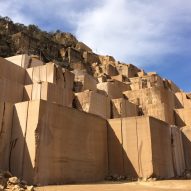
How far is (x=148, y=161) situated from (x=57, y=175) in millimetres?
3670

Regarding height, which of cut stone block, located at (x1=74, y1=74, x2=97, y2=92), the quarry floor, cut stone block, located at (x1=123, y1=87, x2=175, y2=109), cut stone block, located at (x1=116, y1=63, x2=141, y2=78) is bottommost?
the quarry floor

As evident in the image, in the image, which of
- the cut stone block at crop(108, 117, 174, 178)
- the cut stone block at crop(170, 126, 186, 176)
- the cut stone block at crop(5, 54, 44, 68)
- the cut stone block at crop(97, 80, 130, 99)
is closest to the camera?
the cut stone block at crop(108, 117, 174, 178)

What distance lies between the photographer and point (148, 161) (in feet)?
40.3

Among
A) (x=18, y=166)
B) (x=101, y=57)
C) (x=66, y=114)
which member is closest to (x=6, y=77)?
(x=66, y=114)

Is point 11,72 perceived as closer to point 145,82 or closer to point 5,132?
point 5,132

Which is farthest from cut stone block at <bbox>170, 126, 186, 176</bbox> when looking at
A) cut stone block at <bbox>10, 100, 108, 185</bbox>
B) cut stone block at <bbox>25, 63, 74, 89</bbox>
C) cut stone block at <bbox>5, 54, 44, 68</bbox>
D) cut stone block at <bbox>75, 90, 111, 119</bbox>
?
cut stone block at <bbox>5, 54, 44, 68</bbox>

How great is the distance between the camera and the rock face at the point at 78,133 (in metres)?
10.0

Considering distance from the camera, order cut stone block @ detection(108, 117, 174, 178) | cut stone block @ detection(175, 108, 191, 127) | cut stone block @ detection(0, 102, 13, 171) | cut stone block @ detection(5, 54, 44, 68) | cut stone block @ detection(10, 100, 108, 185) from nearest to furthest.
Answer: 1. cut stone block @ detection(10, 100, 108, 185)
2. cut stone block @ detection(0, 102, 13, 171)
3. cut stone block @ detection(108, 117, 174, 178)
4. cut stone block @ detection(5, 54, 44, 68)
5. cut stone block @ detection(175, 108, 191, 127)

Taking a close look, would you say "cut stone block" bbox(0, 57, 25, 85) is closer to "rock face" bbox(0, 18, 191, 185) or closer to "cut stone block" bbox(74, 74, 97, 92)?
"rock face" bbox(0, 18, 191, 185)

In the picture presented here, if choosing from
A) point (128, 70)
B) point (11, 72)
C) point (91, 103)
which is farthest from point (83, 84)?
point (128, 70)

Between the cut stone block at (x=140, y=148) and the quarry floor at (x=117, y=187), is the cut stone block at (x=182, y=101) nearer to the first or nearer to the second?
the cut stone block at (x=140, y=148)

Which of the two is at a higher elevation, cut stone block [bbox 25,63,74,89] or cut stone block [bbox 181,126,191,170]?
cut stone block [bbox 25,63,74,89]

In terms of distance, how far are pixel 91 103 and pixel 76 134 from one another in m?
5.88

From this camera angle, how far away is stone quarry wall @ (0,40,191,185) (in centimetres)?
1001
